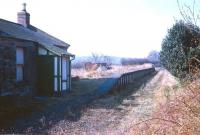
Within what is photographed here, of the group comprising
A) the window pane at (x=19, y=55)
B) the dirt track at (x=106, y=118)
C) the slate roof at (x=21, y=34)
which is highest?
the slate roof at (x=21, y=34)

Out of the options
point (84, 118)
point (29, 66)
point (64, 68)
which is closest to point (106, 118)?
point (84, 118)

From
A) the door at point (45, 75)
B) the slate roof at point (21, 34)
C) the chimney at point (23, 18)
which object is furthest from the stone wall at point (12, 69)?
the chimney at point (23, 18)

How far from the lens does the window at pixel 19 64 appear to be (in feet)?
61.6

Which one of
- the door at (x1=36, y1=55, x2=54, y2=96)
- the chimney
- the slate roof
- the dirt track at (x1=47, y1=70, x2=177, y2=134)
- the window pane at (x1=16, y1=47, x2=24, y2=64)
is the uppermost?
the chimney

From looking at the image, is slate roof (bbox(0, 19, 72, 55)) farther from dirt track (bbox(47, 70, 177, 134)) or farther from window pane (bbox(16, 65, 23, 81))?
dirt track (bbox(47, 70, 177, 134))


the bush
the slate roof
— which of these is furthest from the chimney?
the bush

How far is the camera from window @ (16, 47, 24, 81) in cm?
1879

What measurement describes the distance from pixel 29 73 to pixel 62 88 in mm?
3045

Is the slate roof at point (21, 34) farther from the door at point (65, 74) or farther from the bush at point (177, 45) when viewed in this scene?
the bush at point (177, 45)

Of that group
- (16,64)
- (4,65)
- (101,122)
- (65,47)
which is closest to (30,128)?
(101,122)

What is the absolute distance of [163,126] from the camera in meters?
7.61

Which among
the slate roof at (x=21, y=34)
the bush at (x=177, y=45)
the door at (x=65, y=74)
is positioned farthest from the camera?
the door at (x=65, y=74)

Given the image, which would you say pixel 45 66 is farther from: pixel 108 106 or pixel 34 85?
pixel 108 106

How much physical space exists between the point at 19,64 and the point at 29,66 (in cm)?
106
